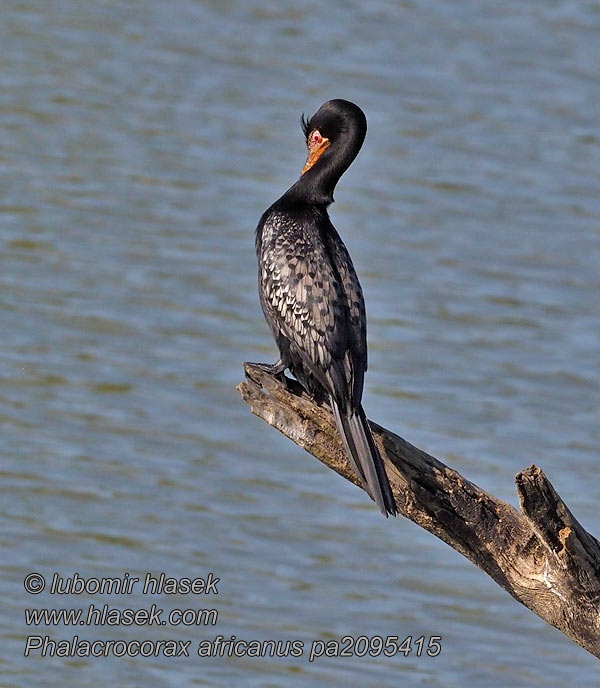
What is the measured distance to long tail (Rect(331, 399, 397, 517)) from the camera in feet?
16.3

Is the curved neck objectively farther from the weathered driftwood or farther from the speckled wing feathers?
the weathered driftwood

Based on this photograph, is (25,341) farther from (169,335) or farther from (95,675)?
(95,675)

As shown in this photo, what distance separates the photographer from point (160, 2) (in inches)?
597

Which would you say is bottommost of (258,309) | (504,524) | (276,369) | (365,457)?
(258,309)

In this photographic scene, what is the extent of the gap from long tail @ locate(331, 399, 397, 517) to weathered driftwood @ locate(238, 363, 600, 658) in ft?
0.22

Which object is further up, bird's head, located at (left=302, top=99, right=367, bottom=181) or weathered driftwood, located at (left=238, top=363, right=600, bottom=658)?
bird's head, located at (left=302, top=99, right=367, bottom=181)

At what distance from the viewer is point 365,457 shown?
198 inches

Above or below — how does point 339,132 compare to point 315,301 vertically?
above

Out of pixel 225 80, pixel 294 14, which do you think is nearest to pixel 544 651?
pixel 225 80

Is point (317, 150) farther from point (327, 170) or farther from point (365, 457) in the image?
point (365, 457)

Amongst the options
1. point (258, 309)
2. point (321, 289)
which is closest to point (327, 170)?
point (321, 289)

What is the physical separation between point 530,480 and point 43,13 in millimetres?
11124

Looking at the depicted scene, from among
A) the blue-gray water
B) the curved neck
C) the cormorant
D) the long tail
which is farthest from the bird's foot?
the blue-gray water

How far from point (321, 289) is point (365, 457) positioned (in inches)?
33.9
